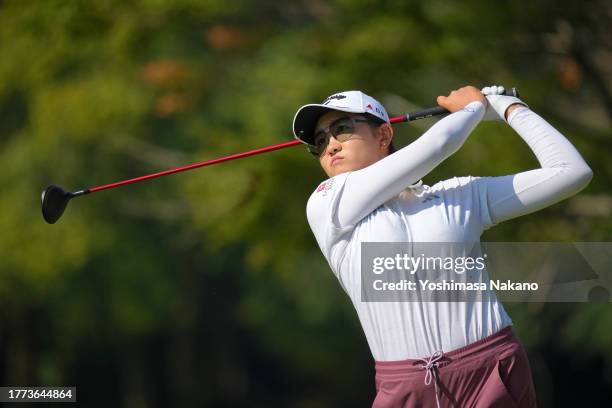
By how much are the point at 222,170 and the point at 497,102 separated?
7.75 m

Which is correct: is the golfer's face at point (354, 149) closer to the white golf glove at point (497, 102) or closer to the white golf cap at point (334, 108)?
the white golf cap at point (334, 108)

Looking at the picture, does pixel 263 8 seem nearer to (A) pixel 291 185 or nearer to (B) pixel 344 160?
(A) pixel 291 185

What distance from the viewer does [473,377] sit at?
145 inches

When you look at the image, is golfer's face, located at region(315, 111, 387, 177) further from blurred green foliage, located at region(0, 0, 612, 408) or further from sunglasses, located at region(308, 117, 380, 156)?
blurred green foliage, located at region(0, 0, 612, 408)

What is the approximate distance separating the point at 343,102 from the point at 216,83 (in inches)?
401

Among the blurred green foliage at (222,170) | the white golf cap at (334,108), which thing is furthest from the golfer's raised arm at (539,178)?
the blurred green foliage at (222,170)

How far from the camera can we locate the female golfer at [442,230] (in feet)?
12.1

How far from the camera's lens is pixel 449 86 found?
39.2 ft

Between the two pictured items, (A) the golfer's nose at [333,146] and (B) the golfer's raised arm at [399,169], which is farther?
(A) the golfer's nose at [333,146]

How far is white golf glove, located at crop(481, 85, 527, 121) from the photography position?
3.94m

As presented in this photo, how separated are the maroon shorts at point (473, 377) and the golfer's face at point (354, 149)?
→ 694mm

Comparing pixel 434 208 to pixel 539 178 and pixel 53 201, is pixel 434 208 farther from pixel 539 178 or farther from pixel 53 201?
pixel 53 201

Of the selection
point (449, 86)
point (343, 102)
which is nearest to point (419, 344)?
point (343, 102)

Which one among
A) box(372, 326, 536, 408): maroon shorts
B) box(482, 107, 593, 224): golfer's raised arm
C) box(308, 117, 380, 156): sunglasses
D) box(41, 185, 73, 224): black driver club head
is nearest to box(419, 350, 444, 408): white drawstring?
box(372, 326, 536, 408): maroon shorts
